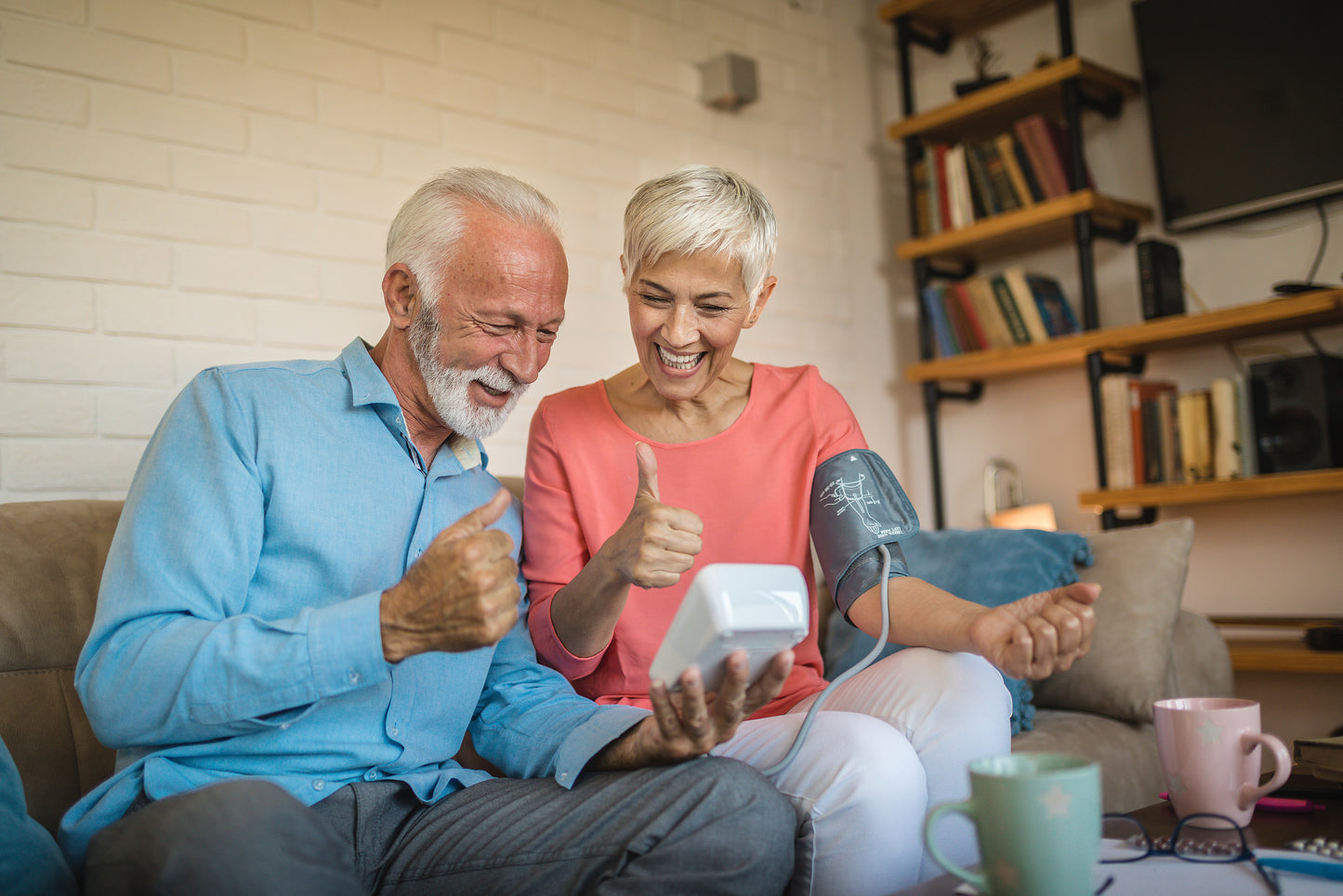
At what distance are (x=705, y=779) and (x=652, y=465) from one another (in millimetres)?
333

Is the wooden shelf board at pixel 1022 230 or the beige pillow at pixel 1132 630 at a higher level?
the wooden shelf board at pixel 1022 230

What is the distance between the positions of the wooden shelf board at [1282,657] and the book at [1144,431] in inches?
18.6

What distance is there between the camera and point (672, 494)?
1464 millimetres

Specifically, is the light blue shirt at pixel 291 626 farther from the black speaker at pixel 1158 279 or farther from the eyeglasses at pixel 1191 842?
the black speaker at pixel 1158 279

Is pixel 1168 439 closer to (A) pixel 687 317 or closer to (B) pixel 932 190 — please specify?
(B) pixel 932 190

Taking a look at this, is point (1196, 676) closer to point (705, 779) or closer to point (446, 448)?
point (705, 779)

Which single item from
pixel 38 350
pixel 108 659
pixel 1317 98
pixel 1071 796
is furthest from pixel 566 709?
pixel 1317 98

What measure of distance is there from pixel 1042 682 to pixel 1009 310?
1.46 metres

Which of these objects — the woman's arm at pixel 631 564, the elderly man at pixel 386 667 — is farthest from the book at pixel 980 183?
the woman's arm at pixel 631 564

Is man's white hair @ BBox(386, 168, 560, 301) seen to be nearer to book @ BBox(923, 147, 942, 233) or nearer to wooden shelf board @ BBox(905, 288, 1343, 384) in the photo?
wooden shelf board @ BBox(905, 288, 1343, 384)

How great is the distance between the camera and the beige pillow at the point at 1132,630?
5.76 ft

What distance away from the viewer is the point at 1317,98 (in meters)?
2.54

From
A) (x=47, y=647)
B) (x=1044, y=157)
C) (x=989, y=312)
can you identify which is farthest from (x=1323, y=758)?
(x=1044, y=157)

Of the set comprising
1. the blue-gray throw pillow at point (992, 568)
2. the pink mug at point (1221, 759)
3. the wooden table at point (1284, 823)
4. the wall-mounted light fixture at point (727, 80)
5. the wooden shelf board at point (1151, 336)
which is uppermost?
the wall-mounted light fixture at point (727, 80)
